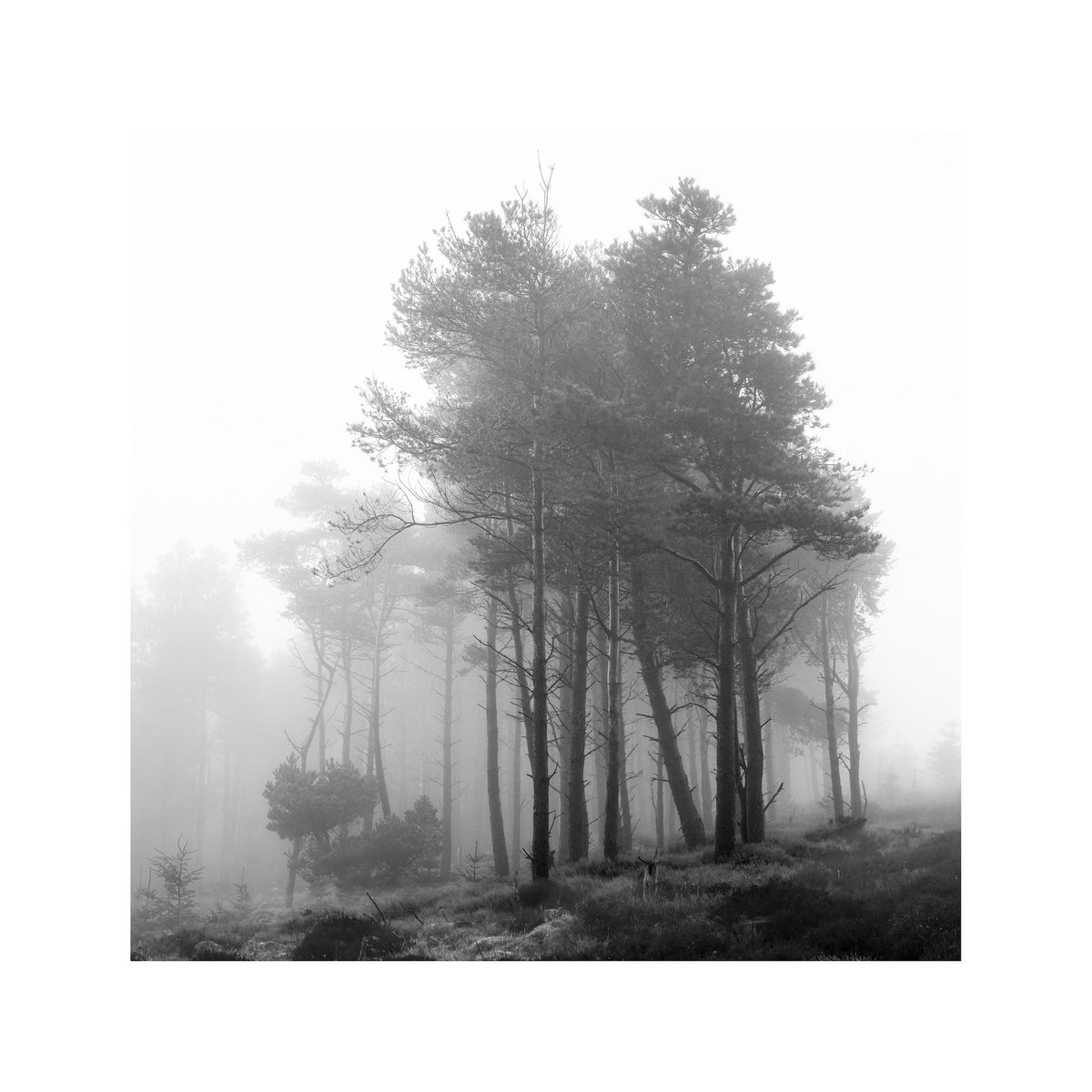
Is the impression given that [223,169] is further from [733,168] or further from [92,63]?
[733,168]

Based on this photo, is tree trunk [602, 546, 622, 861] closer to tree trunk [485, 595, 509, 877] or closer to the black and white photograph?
the black and white photograph

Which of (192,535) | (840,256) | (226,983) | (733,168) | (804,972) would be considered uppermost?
(733,168)

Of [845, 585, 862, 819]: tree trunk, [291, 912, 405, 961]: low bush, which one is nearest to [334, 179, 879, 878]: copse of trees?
Result: [291, 912, 405, 961]: low bush

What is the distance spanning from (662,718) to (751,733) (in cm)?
174

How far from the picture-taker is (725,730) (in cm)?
786

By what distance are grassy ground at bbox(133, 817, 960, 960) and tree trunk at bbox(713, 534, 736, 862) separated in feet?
0.91

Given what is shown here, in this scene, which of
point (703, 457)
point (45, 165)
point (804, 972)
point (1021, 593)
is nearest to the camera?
point (804, 972)

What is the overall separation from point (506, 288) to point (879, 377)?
5.11 metres

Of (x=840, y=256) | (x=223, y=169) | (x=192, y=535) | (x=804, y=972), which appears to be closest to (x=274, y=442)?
(x=192, y=535)

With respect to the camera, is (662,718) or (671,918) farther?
(662,718)

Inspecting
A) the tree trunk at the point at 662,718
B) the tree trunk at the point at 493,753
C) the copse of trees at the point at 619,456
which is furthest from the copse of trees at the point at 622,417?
the tree trunk at the point at 493,753

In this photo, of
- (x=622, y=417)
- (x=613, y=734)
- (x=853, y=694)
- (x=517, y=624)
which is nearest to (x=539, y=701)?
(x=613, y=734)

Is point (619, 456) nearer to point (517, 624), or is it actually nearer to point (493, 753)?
point (517, 624)

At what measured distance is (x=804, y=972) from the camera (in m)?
5.96
